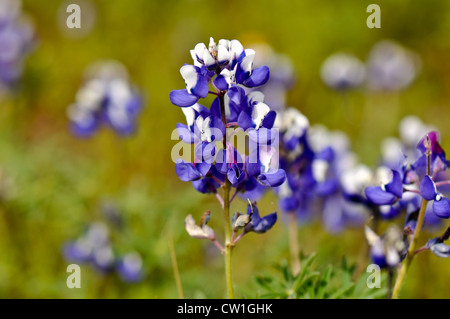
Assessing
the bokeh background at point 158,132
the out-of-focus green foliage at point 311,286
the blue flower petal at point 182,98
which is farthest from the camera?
the bokeh background at point 158,132

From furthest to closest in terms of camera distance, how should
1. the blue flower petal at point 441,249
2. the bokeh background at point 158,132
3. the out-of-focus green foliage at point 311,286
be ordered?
1. the bokeh background at point 158,132
2. the out-of-focus green foliage at point 311,286
3. the blue flower petal at point 441,249

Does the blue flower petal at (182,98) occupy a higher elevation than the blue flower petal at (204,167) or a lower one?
higher

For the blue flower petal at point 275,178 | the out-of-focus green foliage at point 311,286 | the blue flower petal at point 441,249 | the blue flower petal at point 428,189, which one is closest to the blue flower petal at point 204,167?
the blue flower petal at point 275,178

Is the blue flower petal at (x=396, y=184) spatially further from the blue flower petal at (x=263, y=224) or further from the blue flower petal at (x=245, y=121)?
the blue flower petal at (x=245, y=121)

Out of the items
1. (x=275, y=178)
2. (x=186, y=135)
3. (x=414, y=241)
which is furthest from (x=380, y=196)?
(x=186, y=135)

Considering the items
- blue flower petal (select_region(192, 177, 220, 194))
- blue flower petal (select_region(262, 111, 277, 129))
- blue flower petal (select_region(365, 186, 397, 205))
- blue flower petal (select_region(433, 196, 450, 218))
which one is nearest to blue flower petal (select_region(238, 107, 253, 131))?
blue flower petal (select_region(262, 111, 277, 129))

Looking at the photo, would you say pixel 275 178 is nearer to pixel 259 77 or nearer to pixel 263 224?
pixel 263 224

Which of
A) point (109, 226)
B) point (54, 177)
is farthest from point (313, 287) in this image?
point (54, 177)
